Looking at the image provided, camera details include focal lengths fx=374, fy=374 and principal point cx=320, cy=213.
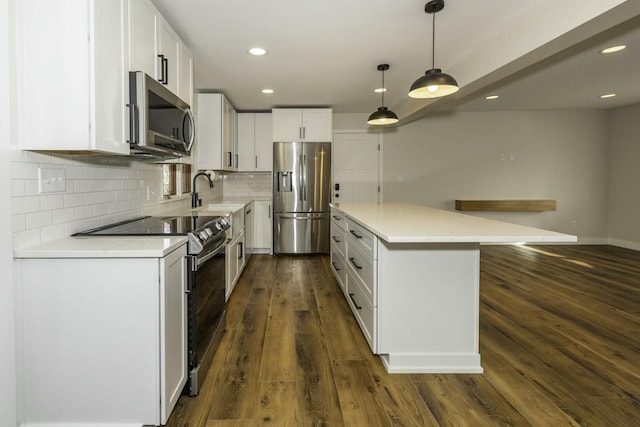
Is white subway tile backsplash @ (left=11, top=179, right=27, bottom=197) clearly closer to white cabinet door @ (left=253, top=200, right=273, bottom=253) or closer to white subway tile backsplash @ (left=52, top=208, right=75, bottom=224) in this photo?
white subway tile backsplash @ (left=52, top=208, right=75, bottom=224)

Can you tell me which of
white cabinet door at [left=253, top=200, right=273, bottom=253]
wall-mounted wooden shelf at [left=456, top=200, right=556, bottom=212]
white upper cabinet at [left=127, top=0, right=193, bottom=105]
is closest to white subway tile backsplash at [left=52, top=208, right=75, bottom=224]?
white upper cabinet at [left=127, top=0, right=193, bottom=105]

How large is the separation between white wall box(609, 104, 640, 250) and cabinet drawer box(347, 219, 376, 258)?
18.5 feet

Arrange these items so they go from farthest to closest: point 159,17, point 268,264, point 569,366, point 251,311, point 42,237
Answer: point 268,264 → point 251,311 → point 159,17 → point 569,366 → point 42,237

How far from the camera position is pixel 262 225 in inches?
223

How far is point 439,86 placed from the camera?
2523mm

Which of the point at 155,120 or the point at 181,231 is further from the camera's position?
the point at 155,120

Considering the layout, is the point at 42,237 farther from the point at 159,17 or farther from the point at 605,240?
the point at 605,240

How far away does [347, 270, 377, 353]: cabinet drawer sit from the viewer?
2285 millimetres

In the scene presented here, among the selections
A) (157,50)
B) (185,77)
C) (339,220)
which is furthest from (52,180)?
(339,220)

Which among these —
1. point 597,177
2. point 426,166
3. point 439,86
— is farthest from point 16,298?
point 597,177

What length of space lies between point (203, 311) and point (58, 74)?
1312mm

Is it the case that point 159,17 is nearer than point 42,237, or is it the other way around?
point 42,237

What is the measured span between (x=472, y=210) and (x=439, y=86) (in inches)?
166

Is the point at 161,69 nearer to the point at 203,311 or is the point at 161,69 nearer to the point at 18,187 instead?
the point at 18,187
